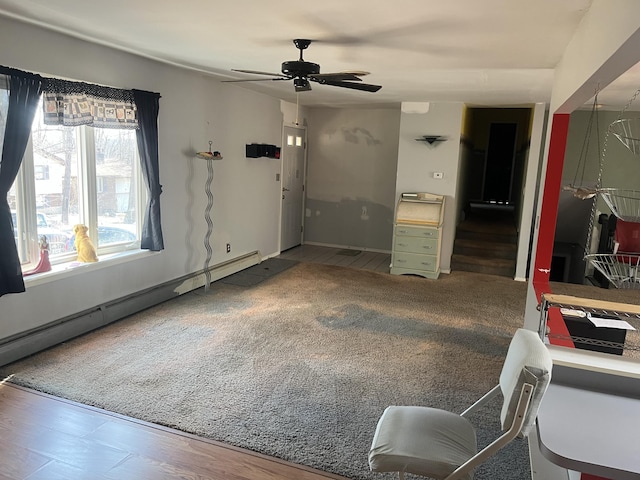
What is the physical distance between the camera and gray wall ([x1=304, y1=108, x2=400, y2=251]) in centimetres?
731

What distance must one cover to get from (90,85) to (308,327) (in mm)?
2709

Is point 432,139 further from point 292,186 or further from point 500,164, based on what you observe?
point 500,164

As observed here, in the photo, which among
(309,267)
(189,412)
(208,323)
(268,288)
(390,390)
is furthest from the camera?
A: (309,267)

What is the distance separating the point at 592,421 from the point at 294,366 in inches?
89.2

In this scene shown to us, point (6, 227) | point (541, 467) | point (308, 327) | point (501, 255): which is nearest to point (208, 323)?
point (308, 327)

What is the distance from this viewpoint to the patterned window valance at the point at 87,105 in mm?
3418

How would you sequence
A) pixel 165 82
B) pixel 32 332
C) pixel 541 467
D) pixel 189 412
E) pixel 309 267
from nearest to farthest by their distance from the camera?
pixel 541 467
pixel 189 412
pixel 32 332
pixel 165 82
pixel 309 267

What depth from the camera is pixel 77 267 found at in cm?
383

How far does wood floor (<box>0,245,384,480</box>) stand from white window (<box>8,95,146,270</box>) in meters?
1.32

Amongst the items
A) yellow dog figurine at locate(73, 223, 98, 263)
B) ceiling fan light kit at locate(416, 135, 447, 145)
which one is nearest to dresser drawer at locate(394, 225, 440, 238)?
ceiling fan light kit at locate(416, 135, 447, 145)

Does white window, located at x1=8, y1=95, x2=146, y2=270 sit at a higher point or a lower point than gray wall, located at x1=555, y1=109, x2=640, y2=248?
lower

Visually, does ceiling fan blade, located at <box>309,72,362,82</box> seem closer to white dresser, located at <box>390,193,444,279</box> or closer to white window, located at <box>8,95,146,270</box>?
white window, located at <box>8,95,146,270</box>

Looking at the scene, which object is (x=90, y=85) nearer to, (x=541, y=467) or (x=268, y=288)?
(x=268, y=288)

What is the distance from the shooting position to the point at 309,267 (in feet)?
21.3
